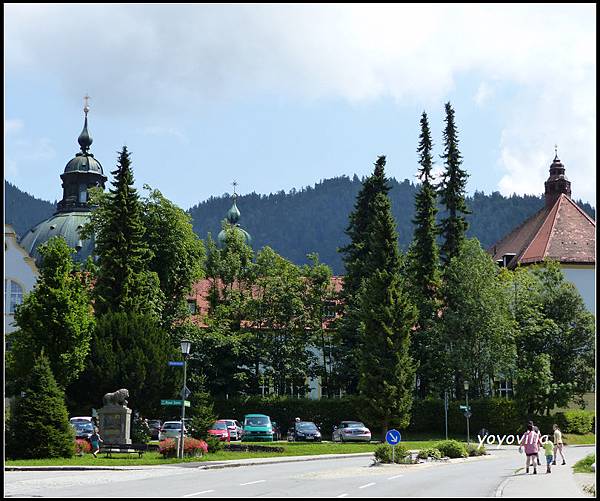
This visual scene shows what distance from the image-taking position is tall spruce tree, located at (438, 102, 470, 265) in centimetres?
6894

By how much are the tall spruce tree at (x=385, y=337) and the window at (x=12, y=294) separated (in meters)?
32.8

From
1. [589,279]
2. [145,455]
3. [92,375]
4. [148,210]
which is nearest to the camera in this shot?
[145,455]

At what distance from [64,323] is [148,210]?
16132mm

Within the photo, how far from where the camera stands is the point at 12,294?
79.1 metres

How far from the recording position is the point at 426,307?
65.6m

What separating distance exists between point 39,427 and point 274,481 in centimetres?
1275

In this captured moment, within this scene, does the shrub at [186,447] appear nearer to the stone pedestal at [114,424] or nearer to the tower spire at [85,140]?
the stone pedestal at [114,424]

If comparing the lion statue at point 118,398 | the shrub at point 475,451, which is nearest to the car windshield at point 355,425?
the shrub at point 475,451

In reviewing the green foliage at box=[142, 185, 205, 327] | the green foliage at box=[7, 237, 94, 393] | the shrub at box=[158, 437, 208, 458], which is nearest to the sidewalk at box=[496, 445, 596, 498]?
the shrub at box=[158, 437, 208, 458]

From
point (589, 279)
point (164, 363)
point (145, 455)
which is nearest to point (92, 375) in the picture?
point (164, 363)

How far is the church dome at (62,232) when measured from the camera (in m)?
103

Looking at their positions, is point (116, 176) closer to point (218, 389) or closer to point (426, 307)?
point (218, 389)

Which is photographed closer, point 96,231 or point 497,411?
point 497,411

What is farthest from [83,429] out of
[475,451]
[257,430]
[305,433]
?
[475,451]
